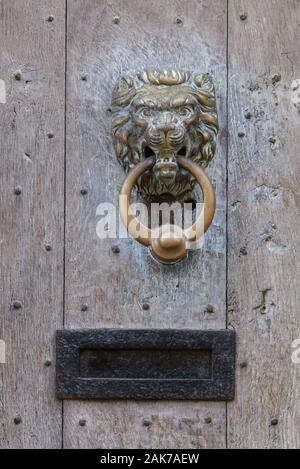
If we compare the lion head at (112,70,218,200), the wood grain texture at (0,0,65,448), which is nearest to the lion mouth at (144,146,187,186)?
the lion head at (112,70,218,200)

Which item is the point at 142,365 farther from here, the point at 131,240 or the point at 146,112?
the point at 146,112

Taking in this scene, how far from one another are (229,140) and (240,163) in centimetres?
3

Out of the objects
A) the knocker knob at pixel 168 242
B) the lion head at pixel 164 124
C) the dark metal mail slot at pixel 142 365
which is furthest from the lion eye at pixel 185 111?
the dark metal mail slot at pixel 142 365

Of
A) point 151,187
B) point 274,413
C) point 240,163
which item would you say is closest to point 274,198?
point 240,163

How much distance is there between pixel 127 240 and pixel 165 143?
0.15 meters

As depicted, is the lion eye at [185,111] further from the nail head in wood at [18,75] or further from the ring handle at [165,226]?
the nail head in wood at [18,75]

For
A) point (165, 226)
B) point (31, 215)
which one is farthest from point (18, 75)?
point (165, 226)

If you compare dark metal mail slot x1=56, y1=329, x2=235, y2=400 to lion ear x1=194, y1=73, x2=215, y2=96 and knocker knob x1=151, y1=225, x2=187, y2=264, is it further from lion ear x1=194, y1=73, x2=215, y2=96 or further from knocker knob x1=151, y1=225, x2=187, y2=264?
lion ear x1=194, y1=73, x2=215, y2=96

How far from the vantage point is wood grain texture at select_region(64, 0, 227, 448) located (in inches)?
56.7

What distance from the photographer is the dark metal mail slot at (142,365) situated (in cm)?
143

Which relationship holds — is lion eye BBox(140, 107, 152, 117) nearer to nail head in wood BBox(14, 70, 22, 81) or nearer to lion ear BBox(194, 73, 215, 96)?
lion ear BBox(194, 73, 215, 96)

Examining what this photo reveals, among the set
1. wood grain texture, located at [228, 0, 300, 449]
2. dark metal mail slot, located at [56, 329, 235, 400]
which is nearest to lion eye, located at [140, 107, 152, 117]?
wood grain texture, located at [228, 0, 300, 449]

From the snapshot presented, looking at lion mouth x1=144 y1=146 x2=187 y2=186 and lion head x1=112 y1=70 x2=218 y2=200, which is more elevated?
lion head x1=112 y1=70 x2=218 y2=200

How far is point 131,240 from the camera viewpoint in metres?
1.45
